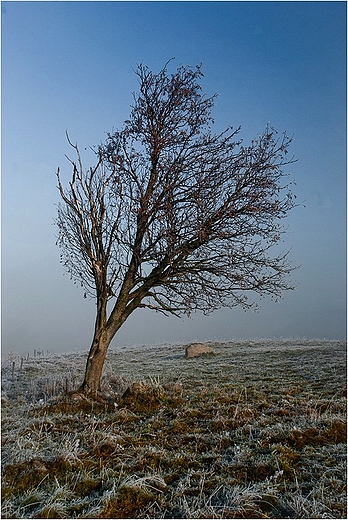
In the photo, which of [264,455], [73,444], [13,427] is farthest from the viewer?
[13,427]

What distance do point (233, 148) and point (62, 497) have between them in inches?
393

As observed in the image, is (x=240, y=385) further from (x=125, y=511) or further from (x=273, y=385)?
(x=125, y=511)

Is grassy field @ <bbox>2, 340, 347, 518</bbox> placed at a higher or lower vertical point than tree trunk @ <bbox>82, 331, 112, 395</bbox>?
lower

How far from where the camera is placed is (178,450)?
291 inches

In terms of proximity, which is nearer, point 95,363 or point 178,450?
point 178,450

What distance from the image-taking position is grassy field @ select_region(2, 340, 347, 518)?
5496 mm

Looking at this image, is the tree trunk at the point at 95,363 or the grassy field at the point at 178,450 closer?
the grassy field at the point at 178,450

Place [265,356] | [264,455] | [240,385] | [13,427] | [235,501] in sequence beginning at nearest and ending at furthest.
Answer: [235,501], [264,455], [13,427], [240,385], [265,356]

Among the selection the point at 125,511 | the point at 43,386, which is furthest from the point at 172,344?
the point at 125,511

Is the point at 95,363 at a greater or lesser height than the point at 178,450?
greater

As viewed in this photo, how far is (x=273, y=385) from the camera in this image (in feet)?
42.4

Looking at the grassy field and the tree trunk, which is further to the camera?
the tree trunk

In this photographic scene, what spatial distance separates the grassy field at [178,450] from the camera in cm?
550

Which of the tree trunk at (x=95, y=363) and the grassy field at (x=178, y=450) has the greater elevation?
the tree trunk at (x=95, y=363)
